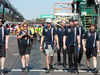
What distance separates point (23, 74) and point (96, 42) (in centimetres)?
260

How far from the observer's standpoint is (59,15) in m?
33.6

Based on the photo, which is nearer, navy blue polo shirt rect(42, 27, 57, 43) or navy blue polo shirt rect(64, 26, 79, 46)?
navy blue polo shirt rect(64, 26, 79, 46)

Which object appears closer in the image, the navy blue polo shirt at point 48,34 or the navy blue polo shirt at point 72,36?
the navy blue polo shirt at point 72,36

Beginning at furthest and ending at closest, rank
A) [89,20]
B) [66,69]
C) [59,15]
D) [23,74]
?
[59,15], [89,20], [66,69], [23,74]

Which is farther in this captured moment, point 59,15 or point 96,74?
point 59,15

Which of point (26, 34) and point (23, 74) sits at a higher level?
point (26, 34)

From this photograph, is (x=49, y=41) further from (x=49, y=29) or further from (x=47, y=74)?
(x=47, y=74)

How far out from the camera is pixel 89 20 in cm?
2730

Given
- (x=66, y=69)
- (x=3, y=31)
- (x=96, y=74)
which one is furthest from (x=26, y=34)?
(x=96, y=74)

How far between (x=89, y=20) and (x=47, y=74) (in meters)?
20.1

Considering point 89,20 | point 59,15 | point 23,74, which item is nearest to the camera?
point 23,74

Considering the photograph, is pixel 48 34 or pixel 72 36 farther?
pixel 48 34

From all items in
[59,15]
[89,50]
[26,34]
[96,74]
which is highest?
[59,15]

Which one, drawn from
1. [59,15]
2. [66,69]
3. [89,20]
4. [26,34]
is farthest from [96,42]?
[59,15]
